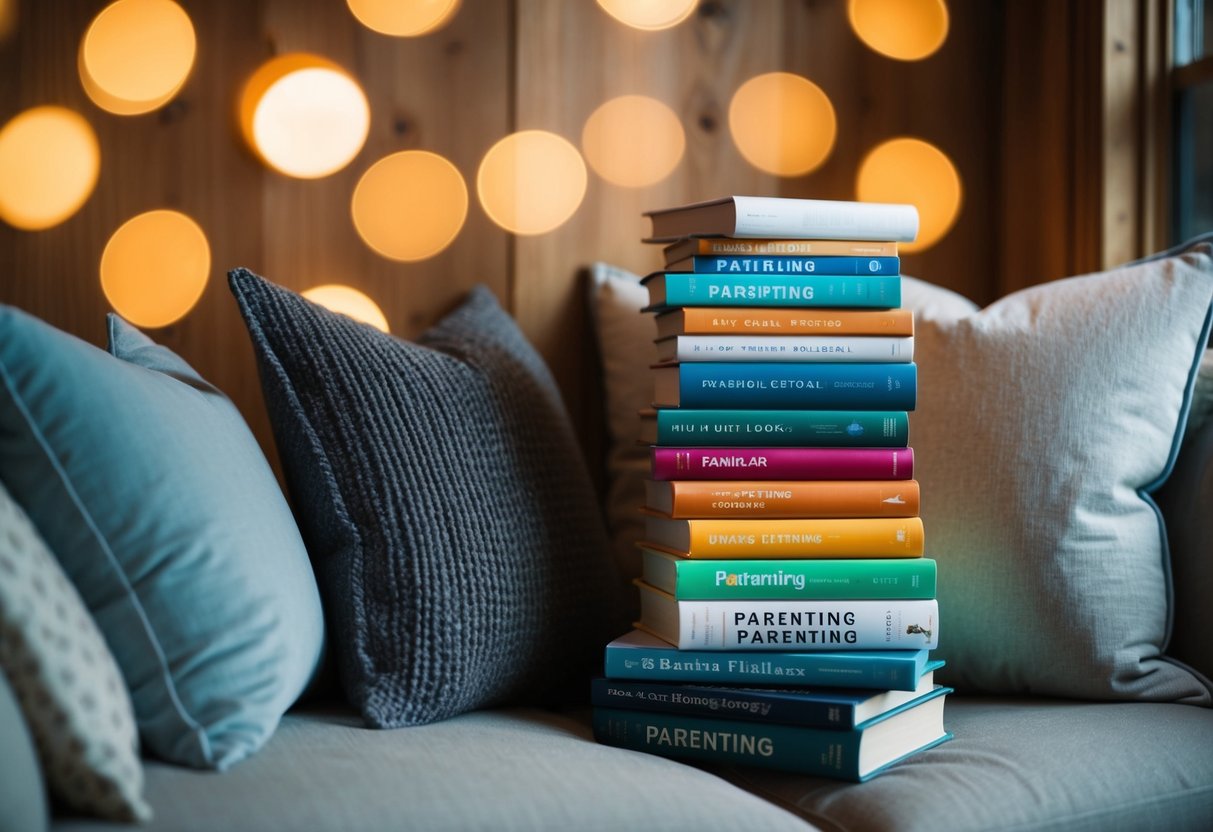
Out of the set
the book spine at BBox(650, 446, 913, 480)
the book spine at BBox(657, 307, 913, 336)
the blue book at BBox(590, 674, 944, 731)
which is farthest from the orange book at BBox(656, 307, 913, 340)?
the blue book at BBox(590, 674, 944, 731)

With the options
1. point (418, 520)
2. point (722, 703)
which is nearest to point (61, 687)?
point (418, 520)

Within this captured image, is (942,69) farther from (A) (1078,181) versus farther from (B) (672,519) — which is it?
(B) (672,519)

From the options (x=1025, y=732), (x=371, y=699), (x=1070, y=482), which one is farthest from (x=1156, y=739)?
(x=371, y=699)

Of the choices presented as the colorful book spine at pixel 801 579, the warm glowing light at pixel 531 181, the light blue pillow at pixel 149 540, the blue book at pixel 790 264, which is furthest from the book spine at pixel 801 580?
the warm glowing light at pixel 531 181

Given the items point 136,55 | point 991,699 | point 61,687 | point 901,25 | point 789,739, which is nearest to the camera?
point 61,687

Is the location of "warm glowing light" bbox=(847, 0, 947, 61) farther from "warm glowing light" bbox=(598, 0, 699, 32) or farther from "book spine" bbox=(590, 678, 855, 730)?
"book spine" bbox=(590, 678, 855, 730)

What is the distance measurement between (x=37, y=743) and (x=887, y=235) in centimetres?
97

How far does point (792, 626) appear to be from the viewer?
1146 millimetres

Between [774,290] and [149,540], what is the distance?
2.26 feet

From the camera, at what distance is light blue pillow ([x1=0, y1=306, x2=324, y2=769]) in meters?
0.91

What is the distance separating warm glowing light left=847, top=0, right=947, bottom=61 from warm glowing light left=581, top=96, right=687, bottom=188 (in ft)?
1.22

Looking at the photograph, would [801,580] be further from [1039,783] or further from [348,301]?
[348,301]

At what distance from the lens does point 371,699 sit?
1.09m

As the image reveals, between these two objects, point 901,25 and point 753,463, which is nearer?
point 753,463
